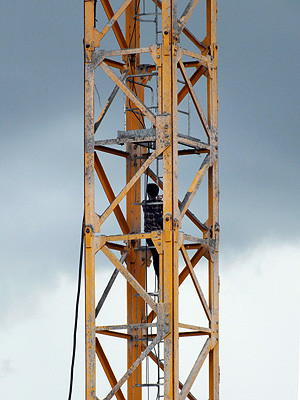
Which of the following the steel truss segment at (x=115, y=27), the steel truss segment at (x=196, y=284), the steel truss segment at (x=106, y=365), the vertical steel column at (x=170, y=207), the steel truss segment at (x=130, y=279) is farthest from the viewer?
the steel truss segment at (x=115, y=27)

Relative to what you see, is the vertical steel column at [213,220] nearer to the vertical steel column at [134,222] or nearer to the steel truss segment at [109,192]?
the vertical steel column at [134,222]

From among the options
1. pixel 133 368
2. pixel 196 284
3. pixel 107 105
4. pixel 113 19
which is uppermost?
pixel 113 19

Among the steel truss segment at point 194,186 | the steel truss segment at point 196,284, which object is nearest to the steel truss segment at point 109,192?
the steel truss segment at point 194,186

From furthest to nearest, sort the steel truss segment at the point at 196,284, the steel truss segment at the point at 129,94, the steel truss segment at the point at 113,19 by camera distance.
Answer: the steel truss segment at the point at 113,19 → the steel truss segment at the point at 196,284 → the steel truss segment at the point at 129,94

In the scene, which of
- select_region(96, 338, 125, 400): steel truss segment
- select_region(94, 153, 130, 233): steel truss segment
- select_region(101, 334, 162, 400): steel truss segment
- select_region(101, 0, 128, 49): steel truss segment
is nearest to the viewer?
select_region(101, 334, 162, 400): steel truss segment

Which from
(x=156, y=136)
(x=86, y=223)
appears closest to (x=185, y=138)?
(x=156, y=136)

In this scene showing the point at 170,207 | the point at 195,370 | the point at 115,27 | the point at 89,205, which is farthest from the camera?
the point at 115,27

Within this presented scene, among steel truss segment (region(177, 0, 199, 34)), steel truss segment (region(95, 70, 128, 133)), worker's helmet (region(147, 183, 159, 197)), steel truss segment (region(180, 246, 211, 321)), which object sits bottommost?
steel truss segment (region(180, 246, 211, 321))

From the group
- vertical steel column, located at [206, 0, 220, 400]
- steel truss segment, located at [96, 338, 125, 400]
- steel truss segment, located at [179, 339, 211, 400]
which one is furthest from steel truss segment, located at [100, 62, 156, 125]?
steel truss segment, located at [179, 339, 211, 400]

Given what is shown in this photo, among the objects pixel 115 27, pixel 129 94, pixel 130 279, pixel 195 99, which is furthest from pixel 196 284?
pixel 115 27

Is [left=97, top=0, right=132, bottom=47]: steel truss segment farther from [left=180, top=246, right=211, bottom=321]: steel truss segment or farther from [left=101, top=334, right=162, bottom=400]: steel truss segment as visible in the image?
[left=101, top=334, right=162, bottom=400]: steel truss segment

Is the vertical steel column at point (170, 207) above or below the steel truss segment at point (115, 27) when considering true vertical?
→ below

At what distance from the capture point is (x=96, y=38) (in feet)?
82.6

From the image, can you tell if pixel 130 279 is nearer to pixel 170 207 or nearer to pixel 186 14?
pixel 170 207
